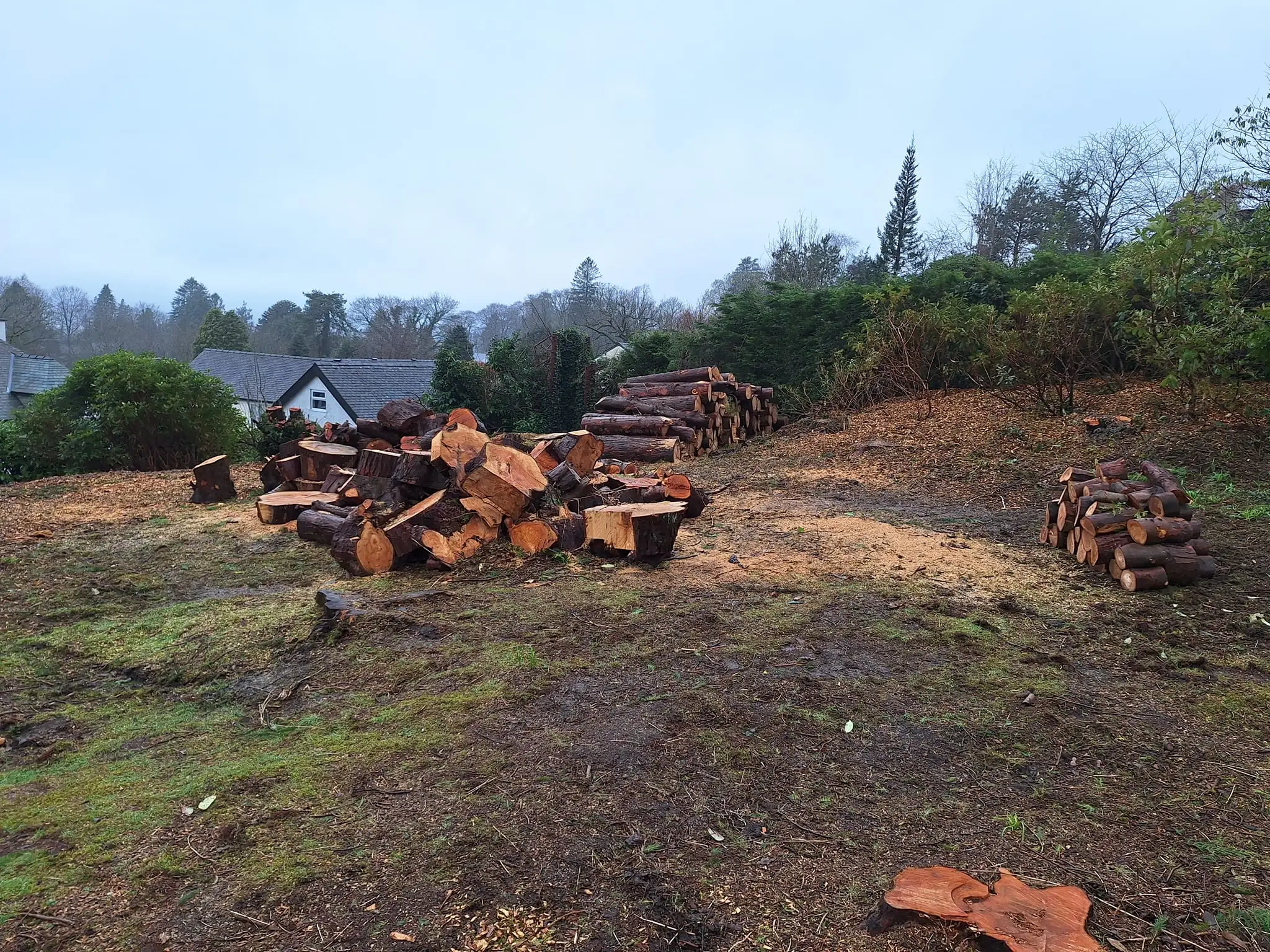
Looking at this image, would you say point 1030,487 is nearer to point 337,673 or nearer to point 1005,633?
point 1005,633

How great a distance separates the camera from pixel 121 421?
11.0m

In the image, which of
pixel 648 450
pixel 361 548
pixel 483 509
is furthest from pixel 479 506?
pixel 648 450

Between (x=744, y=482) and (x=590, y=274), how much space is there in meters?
45.7

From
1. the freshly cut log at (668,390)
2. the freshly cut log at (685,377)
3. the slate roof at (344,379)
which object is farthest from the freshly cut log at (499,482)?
the slate roof at (344,379)

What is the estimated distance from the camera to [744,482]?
923 centimetres

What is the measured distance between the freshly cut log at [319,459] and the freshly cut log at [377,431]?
41cm

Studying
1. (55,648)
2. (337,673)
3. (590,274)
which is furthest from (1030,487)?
(590,274)

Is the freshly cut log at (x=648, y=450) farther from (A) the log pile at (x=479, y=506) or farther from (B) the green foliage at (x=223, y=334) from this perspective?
(B) the green foliage at (x=223, y=334)

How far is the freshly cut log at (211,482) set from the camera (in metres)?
8.48

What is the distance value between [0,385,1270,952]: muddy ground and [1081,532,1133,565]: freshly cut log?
23cm

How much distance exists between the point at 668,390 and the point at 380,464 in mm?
7355

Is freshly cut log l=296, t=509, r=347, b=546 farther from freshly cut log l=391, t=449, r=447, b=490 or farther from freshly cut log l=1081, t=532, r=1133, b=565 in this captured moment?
freshly cut log l=1081, t=532, r=1133, b=565

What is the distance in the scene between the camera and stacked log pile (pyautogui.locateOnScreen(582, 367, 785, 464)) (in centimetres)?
1171

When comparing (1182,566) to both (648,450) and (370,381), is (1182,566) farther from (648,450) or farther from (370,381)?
(370,381)
